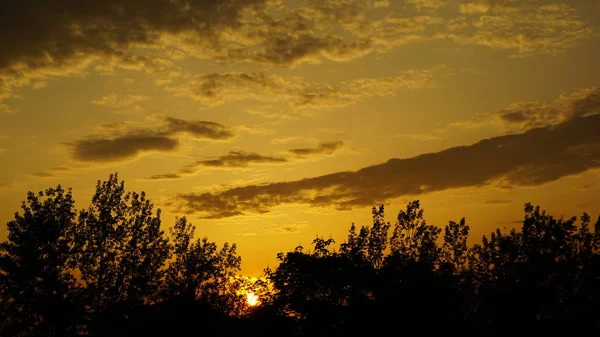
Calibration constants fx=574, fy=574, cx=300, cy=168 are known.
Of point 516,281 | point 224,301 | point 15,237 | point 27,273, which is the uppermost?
point 15,237

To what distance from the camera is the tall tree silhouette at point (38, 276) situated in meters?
48.9

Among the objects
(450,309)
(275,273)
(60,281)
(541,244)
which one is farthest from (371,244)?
(60,281)

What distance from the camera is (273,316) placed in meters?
57.9

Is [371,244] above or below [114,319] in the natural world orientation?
above

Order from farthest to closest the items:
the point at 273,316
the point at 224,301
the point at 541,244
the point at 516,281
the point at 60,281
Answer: the point at 224,301 < the point at 273,316 < the point at 60,281 < the point at 541,244 < the point at 516,281

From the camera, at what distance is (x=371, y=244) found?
6431 centimetres

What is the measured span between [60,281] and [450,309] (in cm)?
3446

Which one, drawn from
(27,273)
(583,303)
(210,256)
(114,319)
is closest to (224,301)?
(210,256)

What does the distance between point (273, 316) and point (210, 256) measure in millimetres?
34434

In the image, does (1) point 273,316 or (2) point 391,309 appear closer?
(2) point 391,309

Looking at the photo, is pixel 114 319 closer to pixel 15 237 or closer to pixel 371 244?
pixel 15 237

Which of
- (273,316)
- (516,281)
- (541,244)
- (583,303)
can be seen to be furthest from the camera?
(273,316)

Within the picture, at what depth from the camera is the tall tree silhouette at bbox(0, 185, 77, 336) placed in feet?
161

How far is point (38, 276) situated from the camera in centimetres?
5081
